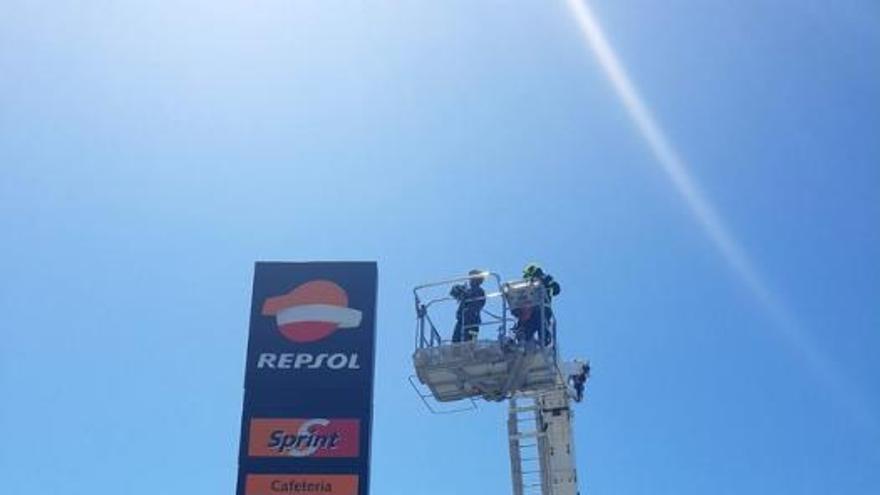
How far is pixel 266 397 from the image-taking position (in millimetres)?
23828

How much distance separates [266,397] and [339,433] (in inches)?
80.4

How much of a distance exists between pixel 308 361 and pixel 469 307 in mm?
4540

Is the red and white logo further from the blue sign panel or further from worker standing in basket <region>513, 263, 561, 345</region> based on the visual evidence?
worker standing in basket <region>513, 263, 561, 345</region>

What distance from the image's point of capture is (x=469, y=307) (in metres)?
22.2

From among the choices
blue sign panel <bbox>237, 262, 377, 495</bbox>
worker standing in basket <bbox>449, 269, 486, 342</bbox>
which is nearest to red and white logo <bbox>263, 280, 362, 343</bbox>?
blue sign panel <bbox>237, 262, 377, 495</bbox>

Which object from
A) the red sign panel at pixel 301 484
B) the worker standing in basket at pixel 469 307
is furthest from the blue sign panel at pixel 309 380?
the worker standing in basket at pixel 469 307

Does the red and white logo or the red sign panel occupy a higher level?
the red and white logo

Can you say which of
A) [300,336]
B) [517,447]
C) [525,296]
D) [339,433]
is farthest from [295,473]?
[525,296]

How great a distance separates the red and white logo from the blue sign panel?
0.02 m

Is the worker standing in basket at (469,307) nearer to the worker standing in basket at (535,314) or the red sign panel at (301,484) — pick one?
the worker standing in basket at (535,314)

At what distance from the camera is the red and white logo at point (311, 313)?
2427 cm

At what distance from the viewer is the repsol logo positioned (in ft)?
78.6

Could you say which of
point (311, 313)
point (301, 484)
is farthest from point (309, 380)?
point (301, 484)

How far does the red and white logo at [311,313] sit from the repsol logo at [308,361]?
1.39 ft
